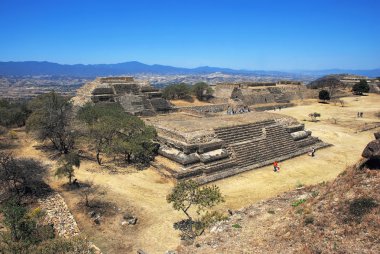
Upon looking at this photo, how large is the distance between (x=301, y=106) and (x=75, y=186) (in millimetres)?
32153

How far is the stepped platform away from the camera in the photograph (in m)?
14.7

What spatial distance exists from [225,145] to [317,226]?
28.9 ft

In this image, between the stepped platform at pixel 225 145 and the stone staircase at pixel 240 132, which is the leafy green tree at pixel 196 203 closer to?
the stepped platform at pixel 225 145

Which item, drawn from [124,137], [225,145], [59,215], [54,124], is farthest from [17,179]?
[225,145]

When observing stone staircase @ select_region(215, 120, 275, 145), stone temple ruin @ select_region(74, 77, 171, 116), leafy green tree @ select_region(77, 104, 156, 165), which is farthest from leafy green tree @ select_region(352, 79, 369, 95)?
leafy green tree @ select_region(77, 104, 156, 165)

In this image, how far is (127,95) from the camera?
26000 millimetres

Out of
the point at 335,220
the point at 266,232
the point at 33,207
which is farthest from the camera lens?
the point at 33,207

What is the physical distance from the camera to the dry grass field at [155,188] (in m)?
9.58

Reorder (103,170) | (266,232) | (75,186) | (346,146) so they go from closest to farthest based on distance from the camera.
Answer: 1. (266,232)
2. (75,186)
3. (103,170)
4. (346,146)

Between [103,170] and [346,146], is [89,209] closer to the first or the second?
[103,170]

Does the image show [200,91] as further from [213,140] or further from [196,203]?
[196,203]

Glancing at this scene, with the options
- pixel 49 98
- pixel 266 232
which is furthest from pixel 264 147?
pixel 49 98

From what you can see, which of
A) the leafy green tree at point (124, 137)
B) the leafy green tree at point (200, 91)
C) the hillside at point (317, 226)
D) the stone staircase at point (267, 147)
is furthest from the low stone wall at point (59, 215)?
the leafy green tree at point (200, 91)

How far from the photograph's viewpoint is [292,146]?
1853cm
